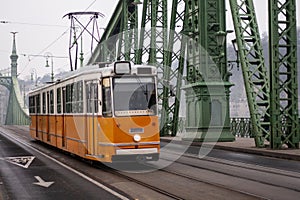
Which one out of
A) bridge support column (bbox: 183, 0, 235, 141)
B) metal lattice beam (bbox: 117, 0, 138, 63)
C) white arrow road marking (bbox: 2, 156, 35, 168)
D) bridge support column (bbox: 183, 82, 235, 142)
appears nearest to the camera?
white arrow road marking (bbox: 2, 156, 35, 168)

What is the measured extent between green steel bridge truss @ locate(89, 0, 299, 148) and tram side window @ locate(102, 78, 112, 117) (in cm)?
323

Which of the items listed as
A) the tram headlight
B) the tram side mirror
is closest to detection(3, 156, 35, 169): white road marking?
the tram headlight

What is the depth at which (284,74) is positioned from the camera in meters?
21.3

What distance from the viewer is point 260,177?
13.9m

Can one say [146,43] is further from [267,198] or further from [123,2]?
[267,198]

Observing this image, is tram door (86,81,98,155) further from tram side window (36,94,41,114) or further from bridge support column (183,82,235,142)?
tram side window (36,94,41,114)

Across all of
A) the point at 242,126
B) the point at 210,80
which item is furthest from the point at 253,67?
the point at 242,126

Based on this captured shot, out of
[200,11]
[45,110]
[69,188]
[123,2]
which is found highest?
[123,2]

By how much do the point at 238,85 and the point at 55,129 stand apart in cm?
6541

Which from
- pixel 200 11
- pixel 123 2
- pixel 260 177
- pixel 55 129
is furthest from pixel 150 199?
pixel 123 2

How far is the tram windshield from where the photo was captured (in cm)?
1603

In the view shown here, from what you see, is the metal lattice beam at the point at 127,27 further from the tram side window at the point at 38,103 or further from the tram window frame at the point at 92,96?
the tram window frame at the point at 92,96

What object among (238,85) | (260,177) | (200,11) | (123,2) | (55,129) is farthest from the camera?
(238,85)

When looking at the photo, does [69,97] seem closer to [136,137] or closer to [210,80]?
[136,137]
